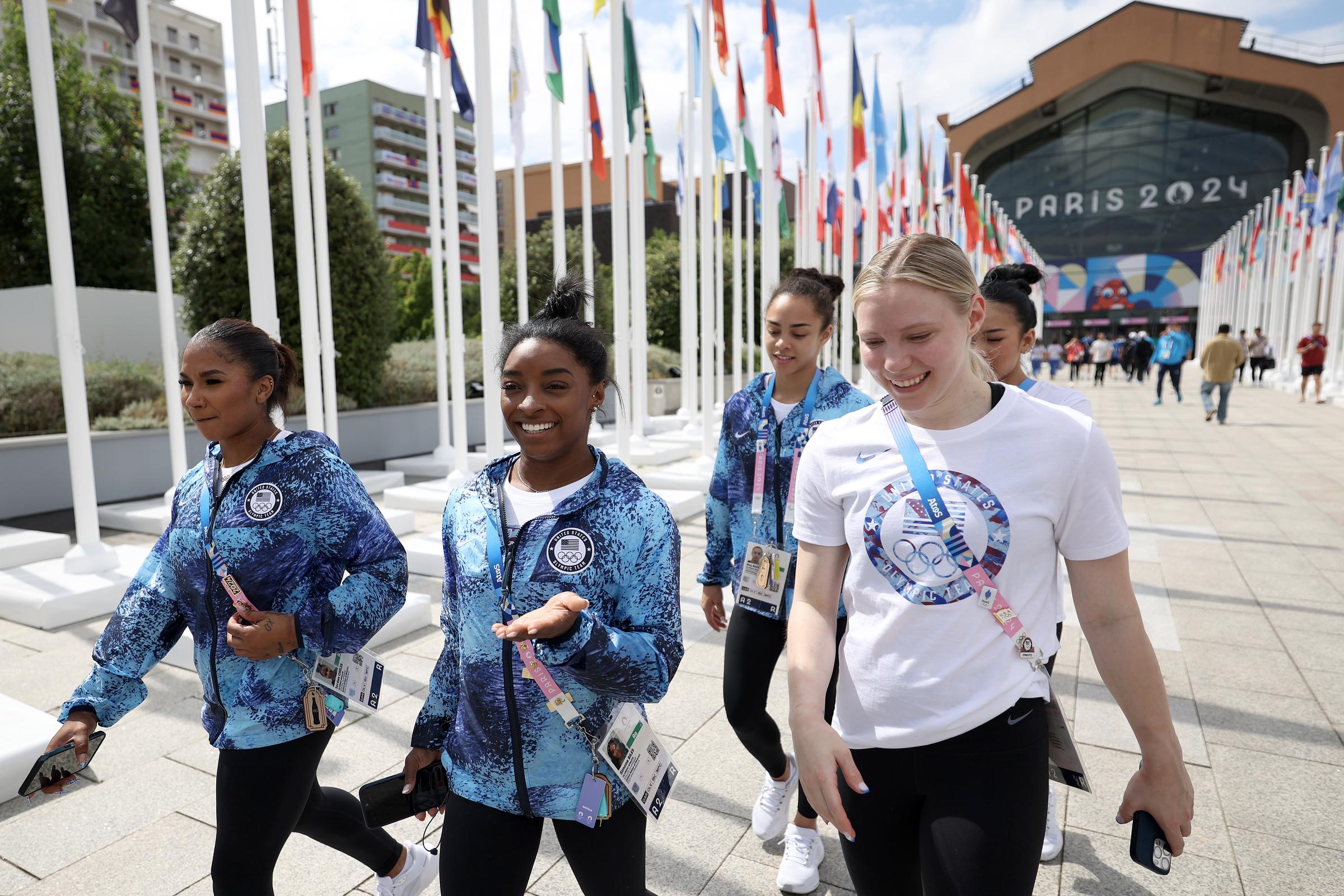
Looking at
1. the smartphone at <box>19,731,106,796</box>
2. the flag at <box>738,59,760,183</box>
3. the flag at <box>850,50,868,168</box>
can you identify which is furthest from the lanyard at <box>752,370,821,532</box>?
the flag at <box>850,50,868,168</box>

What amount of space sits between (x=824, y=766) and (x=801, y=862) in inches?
51.6

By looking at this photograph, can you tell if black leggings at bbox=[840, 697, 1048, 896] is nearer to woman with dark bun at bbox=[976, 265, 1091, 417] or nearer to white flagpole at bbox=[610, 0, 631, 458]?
woman with dark bun at bbox=[976, 265, 1091, 417]

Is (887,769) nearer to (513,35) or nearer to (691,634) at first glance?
(691,634)

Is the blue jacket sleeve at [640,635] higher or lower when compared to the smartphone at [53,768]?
higher

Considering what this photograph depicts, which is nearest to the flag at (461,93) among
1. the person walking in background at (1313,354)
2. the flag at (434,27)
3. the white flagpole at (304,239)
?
the flag at (434,27)

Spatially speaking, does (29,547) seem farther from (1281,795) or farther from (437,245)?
(1281,795)

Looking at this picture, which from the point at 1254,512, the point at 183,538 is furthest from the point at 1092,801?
the point at 1254,512

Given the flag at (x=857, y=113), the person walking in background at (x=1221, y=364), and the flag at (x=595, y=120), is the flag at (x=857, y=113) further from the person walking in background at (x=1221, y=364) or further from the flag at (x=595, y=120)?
the person walking in background at (x=1221, y=364)

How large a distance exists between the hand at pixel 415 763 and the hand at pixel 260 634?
0.38 meters

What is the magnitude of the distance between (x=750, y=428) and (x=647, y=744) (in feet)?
4.61

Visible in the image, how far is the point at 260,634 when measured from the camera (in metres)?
1.86

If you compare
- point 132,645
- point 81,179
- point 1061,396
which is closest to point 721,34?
point 1061,396

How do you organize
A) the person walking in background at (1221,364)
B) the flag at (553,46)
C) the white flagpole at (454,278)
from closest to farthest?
the white flagpole at (454,278) → the flag at (553,46) → the person walking in background at (1221,364)

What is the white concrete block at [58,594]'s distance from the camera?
16.8 feet
